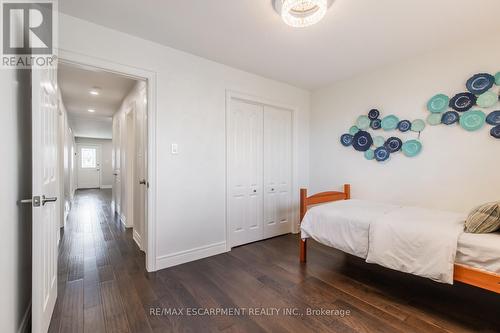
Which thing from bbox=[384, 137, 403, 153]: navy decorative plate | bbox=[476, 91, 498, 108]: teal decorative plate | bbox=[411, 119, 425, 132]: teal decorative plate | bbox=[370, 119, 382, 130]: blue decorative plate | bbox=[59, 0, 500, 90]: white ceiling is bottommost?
bbox=[384, 137, 403, 153]: navy decorative plate

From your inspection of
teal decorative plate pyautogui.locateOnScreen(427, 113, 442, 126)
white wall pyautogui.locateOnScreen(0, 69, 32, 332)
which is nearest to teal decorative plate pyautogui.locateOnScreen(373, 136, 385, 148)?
teal decorative plate pyautogui.locateOnScreen(427, 113, 442, 126)

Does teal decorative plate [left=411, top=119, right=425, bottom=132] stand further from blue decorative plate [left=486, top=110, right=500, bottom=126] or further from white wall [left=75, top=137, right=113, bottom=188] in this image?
white wall [left=75, top=137, right=113, bottom=188]

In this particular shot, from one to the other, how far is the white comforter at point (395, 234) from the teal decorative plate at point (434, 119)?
1.03 m

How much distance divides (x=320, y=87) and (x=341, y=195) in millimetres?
1844

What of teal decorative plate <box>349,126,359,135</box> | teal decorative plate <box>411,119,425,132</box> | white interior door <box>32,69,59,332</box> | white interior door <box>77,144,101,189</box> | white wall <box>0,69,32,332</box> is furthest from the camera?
white interior door <box>77,144,101,189</box>

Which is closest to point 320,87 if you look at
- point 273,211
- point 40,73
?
point 273,211

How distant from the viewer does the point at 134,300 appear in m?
1.92

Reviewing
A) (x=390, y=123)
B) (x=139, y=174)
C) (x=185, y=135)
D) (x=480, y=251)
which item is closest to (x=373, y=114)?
(x=390, y=123)

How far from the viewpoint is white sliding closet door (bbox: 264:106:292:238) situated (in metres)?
3.53

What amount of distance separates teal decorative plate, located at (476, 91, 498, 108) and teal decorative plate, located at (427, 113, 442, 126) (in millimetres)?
328

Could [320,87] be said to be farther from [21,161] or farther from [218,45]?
[21,161]

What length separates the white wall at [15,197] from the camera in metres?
1.20

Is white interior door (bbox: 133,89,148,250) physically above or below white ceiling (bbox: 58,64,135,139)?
below

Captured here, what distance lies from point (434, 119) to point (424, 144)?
0.29m
